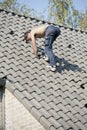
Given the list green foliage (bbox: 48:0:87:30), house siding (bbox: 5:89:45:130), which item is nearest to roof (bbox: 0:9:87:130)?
house siding (bbox: 5:89:45:130)

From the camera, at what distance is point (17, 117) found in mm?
8039

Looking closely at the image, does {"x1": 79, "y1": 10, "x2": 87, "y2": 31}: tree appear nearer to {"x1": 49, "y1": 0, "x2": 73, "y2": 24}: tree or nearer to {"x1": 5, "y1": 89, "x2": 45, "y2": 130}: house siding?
{"x1": 49, "y1": 0, "x2": 73, "y2": 24}: tree

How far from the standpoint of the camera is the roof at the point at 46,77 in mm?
8070

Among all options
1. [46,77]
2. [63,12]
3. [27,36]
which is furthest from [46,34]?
[63,12]

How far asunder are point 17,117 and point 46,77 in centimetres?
188

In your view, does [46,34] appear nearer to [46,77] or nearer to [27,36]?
[27,36]

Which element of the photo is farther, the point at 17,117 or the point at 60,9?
the point at 60,9

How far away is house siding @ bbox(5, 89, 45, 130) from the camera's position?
7.84 m

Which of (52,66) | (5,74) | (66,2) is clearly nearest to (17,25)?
(52,66)

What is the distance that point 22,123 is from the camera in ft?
26.1

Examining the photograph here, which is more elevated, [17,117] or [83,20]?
[83,20]

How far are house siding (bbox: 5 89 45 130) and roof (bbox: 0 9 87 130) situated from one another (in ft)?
0.46

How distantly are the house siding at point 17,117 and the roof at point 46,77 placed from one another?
14 cm

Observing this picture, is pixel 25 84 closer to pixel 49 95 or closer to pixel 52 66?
pixel 49 95
